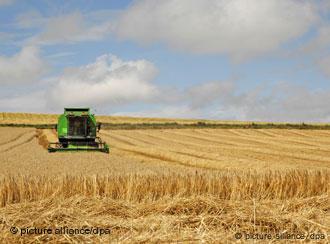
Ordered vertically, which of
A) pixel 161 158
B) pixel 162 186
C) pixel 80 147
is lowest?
pixel 161 158

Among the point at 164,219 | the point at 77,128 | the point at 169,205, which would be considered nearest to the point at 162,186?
the point at 169,205

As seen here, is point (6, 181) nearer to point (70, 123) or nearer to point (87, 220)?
point (87, 220)

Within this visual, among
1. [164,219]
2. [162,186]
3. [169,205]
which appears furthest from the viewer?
[162,186]

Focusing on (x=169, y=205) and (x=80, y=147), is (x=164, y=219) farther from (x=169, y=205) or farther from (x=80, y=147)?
(x=80, y=147)

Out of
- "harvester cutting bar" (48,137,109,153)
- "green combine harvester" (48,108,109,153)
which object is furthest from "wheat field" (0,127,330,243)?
"green combine harvester" (48,108,109,153)

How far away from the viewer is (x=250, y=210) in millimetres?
7316

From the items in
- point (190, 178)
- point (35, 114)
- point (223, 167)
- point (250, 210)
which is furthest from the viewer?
point (35, 114)

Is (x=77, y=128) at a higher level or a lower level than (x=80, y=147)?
higher

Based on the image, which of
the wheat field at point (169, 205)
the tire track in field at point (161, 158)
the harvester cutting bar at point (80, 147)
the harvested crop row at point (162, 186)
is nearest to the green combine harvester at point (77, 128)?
the harvester cutting bar at point (80, 147)

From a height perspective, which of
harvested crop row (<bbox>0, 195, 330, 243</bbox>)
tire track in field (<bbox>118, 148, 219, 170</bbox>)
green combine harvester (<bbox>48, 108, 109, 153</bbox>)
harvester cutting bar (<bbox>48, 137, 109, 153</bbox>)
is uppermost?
green combine harvester (<bbox>48, 108, 109, 153</bbox>)

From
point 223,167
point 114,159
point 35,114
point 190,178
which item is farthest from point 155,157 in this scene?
point 35,114

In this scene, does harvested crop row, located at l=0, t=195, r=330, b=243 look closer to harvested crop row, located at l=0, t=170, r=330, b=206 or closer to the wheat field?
the wheat field

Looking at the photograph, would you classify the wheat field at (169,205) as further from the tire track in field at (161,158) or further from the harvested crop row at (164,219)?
the tire track in field at (161,158)

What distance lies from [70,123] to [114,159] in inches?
147
